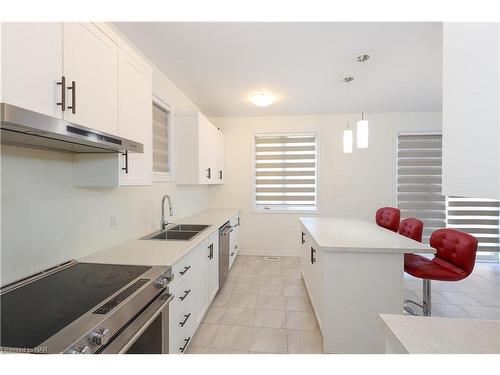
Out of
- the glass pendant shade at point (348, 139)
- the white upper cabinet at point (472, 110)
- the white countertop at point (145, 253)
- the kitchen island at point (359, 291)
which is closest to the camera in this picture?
the white upper cabinet at point (472, 110)

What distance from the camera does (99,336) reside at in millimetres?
850

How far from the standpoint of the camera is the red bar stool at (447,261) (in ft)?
6.75

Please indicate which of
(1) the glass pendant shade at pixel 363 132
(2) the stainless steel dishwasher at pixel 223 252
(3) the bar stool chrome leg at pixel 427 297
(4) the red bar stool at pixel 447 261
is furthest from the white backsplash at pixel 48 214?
(3) the bar stool chrome leg at pixel 427 297

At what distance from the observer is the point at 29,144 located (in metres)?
1.23

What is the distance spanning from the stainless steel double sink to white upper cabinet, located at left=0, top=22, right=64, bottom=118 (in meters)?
1.47

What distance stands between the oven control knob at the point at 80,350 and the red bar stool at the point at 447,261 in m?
2.47

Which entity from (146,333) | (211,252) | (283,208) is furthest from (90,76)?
(283,208)

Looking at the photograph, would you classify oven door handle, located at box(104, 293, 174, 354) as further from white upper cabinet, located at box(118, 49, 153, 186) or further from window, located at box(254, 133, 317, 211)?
window, located at box(254, 133, 317, 211)

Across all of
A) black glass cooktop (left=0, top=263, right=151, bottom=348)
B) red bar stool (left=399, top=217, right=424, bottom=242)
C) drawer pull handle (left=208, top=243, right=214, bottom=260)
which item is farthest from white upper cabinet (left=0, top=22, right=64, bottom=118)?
red bar stool (left=399, top=217, right=424, bottom=242)

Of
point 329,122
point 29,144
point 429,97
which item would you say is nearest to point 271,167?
point 329,122

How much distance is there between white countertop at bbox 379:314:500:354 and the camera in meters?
0.70

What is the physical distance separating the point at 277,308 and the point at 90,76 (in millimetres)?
2713

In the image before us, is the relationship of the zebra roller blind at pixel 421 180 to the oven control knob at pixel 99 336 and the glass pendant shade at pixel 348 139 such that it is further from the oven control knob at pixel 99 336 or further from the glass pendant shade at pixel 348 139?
the oven control knob at pixel 99 336

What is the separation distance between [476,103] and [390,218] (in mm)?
3063
